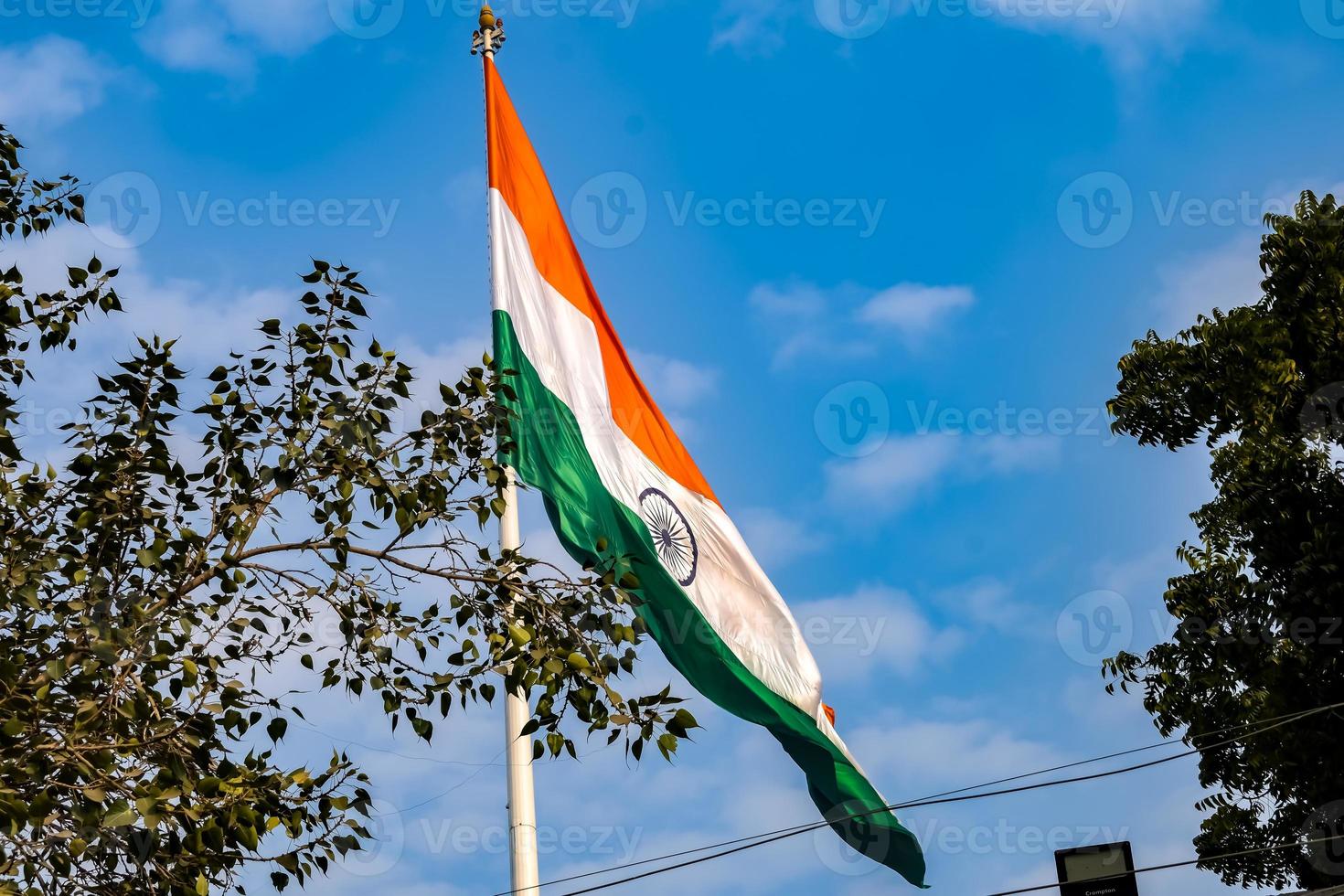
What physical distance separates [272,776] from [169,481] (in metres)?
1.36

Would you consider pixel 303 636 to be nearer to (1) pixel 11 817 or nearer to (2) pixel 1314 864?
(1) pixel 11 817

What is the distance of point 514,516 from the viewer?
997 centimetres

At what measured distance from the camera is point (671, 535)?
10.9 m

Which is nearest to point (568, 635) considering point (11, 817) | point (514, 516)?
point (11, 817)

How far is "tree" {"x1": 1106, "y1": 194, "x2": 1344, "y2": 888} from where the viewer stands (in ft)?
41.1

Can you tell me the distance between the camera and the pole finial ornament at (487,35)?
13.0 meters
